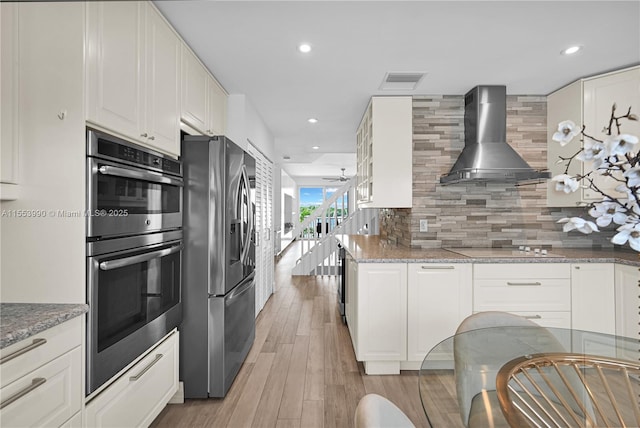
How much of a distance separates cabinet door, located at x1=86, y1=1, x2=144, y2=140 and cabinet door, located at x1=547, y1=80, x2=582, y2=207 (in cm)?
303

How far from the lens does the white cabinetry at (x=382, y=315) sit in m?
2.35

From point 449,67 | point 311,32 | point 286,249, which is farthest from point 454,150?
point 286,249

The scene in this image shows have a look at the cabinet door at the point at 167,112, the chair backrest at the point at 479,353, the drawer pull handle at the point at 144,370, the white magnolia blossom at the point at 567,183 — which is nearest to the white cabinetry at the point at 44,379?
the drawer pull handle at the point at 144,370

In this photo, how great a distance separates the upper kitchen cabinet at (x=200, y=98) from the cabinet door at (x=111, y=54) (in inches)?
36.8

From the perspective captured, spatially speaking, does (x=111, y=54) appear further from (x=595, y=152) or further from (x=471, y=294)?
(x=471, y=294)

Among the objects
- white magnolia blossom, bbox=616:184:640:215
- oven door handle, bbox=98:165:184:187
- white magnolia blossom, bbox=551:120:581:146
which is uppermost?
white magnolia blossom, bbox=551:120:581:146

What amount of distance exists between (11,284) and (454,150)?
10.1 ft

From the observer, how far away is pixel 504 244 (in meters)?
2.91

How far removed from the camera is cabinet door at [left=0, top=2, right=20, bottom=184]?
861 millimetres

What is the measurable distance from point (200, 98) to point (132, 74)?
1.55 m

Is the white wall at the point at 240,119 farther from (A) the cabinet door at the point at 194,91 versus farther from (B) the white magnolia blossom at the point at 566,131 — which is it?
(B) the white magnolia blossom at the point at 566,131

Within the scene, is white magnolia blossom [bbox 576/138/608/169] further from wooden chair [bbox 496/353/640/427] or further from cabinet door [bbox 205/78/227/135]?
cabinet door [bbox 205/78/227/135]

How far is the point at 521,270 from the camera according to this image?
2.34 meters

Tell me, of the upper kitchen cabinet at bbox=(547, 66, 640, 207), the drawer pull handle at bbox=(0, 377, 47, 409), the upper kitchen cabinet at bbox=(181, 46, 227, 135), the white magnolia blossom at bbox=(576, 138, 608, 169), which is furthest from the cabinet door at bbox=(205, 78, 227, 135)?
the upper kitchen cabinet at bbox=(547, 66, 640, 207)
